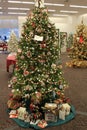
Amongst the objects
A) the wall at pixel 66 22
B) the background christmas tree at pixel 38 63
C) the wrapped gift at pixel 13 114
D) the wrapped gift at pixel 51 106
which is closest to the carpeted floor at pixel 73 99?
the wrapped gift at pixel 13 114

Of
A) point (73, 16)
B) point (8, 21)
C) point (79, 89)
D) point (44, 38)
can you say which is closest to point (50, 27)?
point (44, 38)

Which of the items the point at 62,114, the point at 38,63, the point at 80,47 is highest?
the point at 38,63

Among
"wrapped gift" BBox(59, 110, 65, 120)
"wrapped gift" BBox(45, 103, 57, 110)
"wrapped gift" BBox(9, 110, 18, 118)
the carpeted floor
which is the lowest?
the carpeted floor

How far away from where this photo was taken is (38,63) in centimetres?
346

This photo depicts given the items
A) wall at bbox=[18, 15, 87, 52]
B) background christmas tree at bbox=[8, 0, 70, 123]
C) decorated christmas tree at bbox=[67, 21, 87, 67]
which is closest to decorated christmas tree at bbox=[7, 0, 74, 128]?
background christmas tree at bbox=[8, 0, 70, 123]

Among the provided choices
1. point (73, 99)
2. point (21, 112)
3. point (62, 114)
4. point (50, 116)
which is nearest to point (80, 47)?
point (73, 99)

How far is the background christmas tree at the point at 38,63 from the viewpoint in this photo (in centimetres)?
341

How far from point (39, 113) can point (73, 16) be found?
12.8m

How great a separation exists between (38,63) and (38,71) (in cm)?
16

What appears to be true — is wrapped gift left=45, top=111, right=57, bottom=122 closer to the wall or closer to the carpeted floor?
the carpeted floor

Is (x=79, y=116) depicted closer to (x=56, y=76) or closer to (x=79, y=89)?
(x=56, y=76)

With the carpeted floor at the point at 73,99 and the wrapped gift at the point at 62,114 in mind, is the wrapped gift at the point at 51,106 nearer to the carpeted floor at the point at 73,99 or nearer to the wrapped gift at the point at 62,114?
the wrapped gift at the point at 62,114

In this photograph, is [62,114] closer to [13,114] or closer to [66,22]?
[13,114]

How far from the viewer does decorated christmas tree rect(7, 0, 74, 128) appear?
3.39 m
